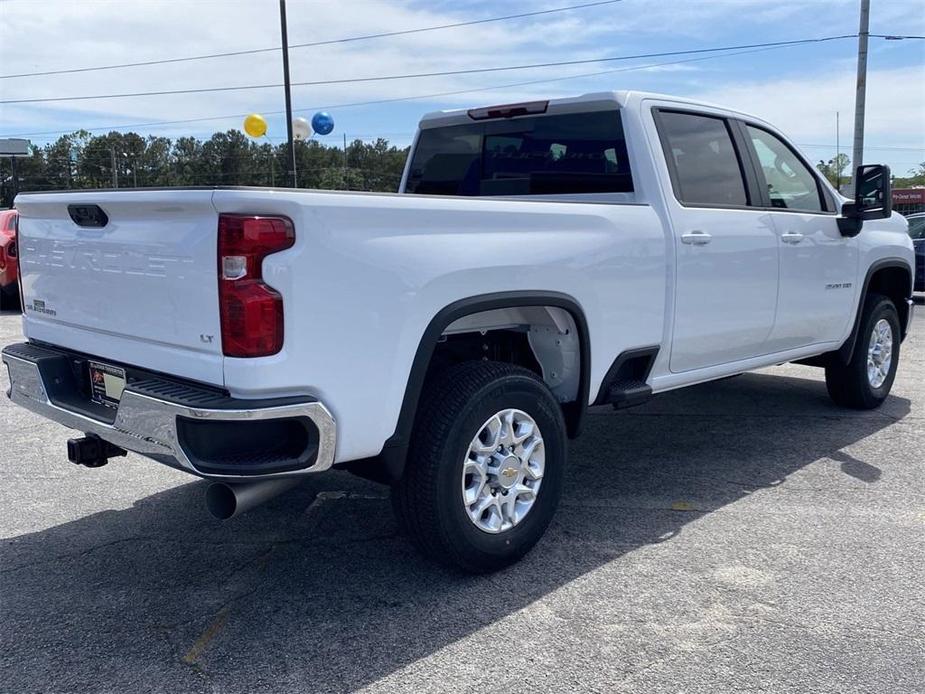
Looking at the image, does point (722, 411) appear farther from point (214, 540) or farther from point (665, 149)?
point (214, 540)

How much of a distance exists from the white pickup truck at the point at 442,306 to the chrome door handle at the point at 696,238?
0.04 feet

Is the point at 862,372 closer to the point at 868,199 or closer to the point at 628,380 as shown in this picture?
the point at 868,199

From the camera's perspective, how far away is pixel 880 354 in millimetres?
6570

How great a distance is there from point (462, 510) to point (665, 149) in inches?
88.5

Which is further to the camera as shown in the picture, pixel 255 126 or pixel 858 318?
pixel 255 126

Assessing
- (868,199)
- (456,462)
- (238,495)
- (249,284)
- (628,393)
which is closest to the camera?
(249,284)

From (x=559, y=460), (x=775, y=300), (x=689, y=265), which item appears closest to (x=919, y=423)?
(x=775, y=300)

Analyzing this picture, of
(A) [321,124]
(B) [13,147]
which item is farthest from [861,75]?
(B) [13,147]

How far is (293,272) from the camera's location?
9.27 ft

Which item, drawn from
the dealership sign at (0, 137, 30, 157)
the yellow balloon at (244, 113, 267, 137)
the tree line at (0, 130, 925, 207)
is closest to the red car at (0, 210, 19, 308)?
the yellow balloon at (244, 113, 267, 137)

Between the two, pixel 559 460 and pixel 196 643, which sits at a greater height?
pixel 559 460

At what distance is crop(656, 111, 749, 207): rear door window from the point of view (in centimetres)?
459

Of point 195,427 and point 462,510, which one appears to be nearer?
point 195,427

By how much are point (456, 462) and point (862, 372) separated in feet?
13.6
